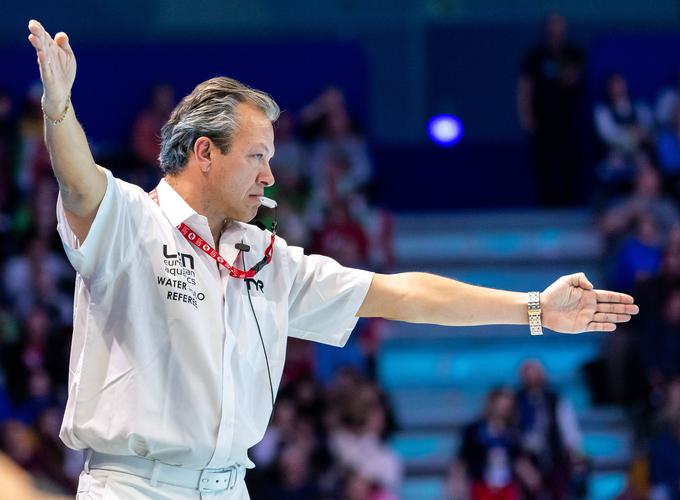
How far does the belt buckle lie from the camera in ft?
12.7

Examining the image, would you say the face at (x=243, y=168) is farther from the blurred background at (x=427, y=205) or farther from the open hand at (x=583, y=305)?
the blurred background at (x=427, y=205)

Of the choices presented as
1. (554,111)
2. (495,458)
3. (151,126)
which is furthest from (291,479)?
(554,111)

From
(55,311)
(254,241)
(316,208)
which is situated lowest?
(254,241)

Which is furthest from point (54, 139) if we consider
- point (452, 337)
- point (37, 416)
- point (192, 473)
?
point (452, 337)

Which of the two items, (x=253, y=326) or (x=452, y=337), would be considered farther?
(x=452, y=337)

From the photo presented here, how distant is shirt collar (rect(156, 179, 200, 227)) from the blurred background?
15.7 feet

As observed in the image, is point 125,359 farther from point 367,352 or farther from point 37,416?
point 367,352

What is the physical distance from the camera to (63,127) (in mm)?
3494

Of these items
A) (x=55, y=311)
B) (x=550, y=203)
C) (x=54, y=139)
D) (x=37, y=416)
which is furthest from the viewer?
(x=550, y=203)

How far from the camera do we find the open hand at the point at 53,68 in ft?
11.3

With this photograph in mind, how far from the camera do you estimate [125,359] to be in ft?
12.5

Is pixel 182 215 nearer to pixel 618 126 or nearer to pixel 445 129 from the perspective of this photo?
pixel 618 126

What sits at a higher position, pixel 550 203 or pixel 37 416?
pixel 550 203

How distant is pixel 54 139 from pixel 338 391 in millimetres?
5863
